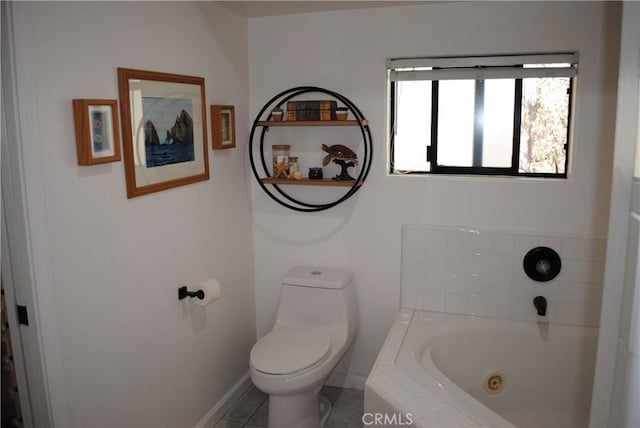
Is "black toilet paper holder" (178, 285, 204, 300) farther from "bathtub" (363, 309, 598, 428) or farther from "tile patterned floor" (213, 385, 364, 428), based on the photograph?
"bathtub" (363, 309, 598, 428)

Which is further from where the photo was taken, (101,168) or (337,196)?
(337,196)

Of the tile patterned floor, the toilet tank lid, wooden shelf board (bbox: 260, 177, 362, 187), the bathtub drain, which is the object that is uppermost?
wooden shelf board (bbox: 260, 177, 362, 187)

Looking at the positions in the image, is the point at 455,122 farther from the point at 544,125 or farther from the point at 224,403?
the point at 224,403

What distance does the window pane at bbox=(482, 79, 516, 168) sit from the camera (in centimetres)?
289

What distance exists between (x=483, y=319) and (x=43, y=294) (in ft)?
7.07

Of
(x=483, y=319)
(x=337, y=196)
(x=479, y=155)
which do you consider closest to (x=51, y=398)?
(x=337, y=196)

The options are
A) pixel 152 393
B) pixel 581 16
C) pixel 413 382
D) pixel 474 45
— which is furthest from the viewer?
pixel 474 45

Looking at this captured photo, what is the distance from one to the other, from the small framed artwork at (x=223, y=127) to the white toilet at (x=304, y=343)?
839 mm

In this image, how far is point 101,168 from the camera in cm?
200

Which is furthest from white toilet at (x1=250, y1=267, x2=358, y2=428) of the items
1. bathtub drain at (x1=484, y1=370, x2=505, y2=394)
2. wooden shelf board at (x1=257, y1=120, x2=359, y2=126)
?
wooden shelf board at (x1=257, y1=120, x2=359, y2=126)

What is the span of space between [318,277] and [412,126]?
1.04 meters

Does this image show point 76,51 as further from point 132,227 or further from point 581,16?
point 581,16

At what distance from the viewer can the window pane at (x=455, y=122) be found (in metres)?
2.96

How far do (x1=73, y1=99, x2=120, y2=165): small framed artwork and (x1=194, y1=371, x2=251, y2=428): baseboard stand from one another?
153 centimetres
